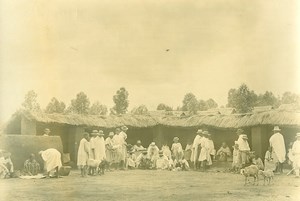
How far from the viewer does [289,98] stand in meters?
4.48

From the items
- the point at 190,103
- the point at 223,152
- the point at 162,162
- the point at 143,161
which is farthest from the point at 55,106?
the point at 223,152

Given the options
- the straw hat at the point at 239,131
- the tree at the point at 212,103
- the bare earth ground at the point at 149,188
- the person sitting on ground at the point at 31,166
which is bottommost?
the bare earth ground at the point at 149,188

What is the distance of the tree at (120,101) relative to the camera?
445 centimetres

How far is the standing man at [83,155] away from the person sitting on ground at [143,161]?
1.27 feet

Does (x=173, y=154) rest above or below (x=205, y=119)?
below

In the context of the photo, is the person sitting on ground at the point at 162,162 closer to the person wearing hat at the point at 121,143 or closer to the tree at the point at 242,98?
the person wearing hat at the point at 121,143

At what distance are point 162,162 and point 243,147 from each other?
0.62m

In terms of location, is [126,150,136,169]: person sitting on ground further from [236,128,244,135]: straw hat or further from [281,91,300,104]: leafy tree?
[281,91,300,104]: leafy tree

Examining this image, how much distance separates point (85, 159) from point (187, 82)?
0.95 metres

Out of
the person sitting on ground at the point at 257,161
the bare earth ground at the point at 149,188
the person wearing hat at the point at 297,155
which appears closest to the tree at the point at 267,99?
the person wearing hat at the point at 297,155

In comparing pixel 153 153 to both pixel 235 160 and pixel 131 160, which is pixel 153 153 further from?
pixel 235 160

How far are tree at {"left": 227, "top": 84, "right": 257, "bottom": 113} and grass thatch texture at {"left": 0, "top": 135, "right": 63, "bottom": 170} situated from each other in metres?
1.34

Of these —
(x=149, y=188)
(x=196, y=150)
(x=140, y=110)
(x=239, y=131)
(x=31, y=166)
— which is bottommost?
(x=149, y=188)

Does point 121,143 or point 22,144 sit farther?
point 121,143
